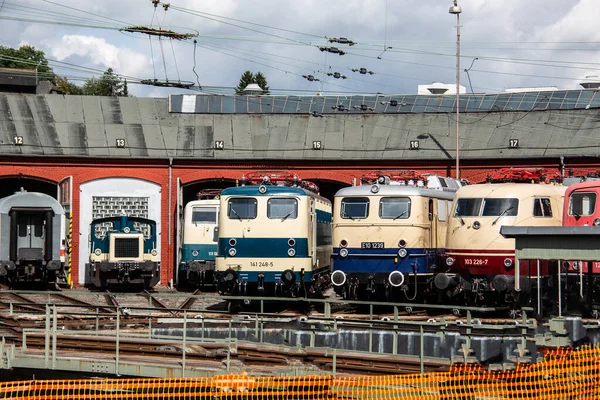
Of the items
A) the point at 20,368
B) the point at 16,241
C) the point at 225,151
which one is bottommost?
the point at 20,368

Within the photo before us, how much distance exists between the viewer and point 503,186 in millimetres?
25469

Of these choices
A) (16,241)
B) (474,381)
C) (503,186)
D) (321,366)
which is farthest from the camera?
(16,241)

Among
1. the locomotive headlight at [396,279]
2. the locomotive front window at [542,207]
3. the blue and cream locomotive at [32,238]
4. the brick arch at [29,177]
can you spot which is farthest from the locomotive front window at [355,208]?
the brick arch at [29,177]

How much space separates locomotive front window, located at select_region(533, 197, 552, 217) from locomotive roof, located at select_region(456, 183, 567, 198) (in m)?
0.19

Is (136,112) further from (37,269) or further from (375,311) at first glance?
(375,311)

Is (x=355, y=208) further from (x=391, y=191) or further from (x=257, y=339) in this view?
(x=257, y=339)

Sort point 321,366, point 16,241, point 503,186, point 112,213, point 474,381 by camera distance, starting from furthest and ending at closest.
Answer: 1. point 112,213
2. point 16,241
3. point 503,186
4. point 321,366
5. point 474,381

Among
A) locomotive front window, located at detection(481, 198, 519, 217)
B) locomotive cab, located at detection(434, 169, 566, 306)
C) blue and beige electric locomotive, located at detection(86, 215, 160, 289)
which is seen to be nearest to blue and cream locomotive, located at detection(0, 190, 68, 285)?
blue and beige electric locomotive, located at detection(86, 215, 160, 289)

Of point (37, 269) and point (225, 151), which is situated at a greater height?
point (225, 151)

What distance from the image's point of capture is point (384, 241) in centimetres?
2591

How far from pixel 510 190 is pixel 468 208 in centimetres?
120

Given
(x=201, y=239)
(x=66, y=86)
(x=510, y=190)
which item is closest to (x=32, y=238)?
(x=201, y=239)

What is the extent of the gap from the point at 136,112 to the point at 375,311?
2231cm

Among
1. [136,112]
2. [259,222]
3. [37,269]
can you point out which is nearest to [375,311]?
[259,222]
